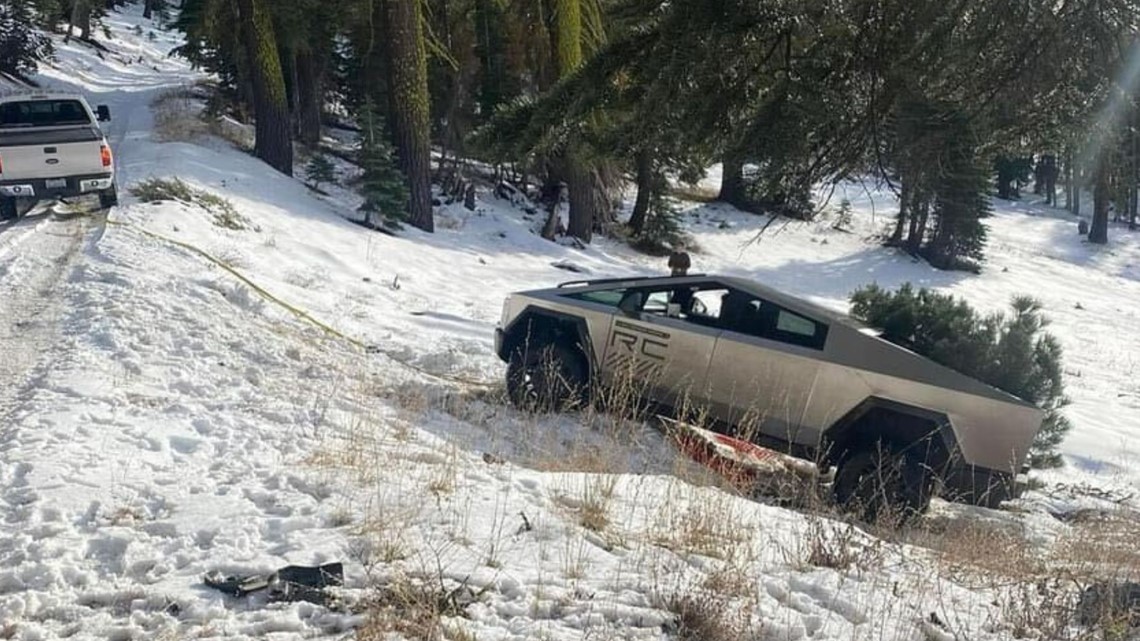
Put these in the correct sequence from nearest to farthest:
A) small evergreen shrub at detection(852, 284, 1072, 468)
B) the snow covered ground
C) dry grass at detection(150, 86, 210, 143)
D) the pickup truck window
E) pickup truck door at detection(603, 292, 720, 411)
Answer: the snow covered ground → pickup truck door at detection(603, 292, 720, 411) → small evergreen shrub at detection(852, 284, 1072, 468) → the pickup truck window → dry grass at detection(150, 86, 210, 143)

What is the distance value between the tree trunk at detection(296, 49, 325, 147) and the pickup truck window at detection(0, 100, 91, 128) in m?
10.8

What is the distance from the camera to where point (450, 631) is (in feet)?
12.2

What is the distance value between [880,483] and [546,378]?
127 inches

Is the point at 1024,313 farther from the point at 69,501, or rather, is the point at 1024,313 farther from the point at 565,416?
the point at 69,501

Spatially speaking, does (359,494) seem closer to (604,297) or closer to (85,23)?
(604,297)

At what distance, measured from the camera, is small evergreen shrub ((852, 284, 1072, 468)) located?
10023 millimetres

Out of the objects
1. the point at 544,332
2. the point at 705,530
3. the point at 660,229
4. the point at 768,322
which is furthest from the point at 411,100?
the point at 705,530

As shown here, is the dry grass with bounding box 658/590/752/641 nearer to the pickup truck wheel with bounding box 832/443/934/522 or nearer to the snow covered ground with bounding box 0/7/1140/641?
the snow covered ground with bounding box 0/7/1140/641

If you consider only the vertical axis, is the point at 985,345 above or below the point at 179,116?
below

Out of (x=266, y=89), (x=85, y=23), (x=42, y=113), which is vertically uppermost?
(x=85, y=23)

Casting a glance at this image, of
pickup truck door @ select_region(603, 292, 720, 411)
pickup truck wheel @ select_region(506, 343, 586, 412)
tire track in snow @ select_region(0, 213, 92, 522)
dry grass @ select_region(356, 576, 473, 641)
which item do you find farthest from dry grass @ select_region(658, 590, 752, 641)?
pickup truck wheel @ select_region(506, 343, 586, 412)

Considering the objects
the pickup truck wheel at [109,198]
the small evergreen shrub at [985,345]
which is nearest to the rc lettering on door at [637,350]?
the small evergreen shrub at [985,345]

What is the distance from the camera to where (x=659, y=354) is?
28.7 feet

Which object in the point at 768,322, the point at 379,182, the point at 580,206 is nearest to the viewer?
the point at 768,322
